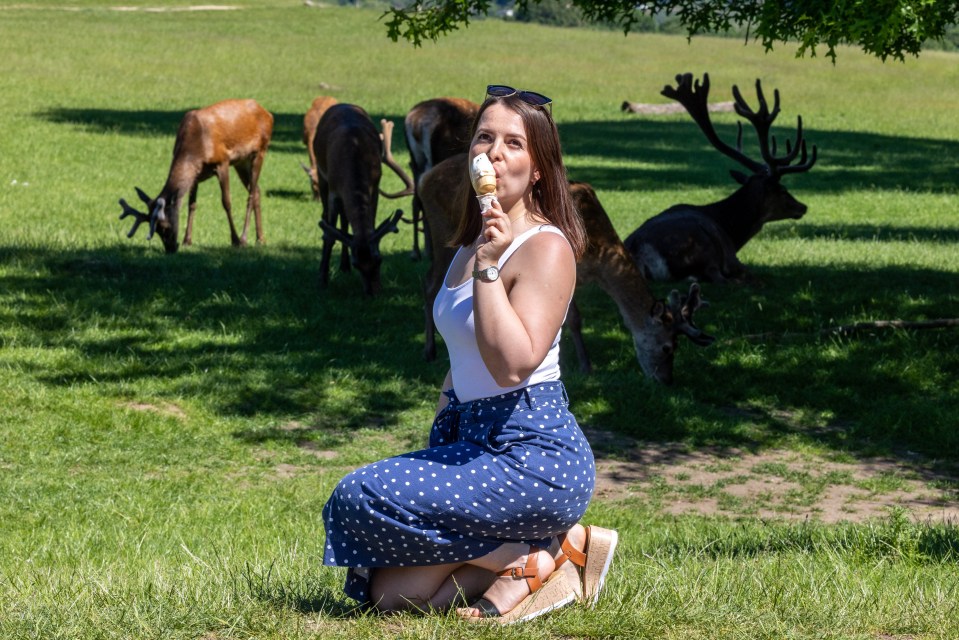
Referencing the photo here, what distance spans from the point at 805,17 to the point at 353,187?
499 centimetres

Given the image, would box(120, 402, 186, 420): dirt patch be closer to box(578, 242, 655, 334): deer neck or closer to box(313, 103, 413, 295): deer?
box(578, 242, 655, 334): deer neck

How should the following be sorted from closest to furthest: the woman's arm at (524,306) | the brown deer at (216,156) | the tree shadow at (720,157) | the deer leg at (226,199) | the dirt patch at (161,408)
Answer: the woman's arm at (524,306) < the dirt patch at (161,408) < the brown deer at (216,156) < the deer leg at (226,199) < the tree shadow at (720,157)

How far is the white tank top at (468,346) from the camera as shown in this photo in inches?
142

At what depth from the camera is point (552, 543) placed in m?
3.82

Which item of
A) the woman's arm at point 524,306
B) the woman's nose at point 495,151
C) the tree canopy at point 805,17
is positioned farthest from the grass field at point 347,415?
the tree canopy at point 805,17

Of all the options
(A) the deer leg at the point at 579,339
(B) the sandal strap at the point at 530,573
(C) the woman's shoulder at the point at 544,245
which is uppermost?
(C) the woman's shoulder at the point at 544,245

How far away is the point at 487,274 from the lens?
133 inches

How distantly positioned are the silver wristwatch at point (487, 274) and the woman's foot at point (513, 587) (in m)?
0.87

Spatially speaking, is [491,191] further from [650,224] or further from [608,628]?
[650,224]

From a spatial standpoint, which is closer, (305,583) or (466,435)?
(466,435)

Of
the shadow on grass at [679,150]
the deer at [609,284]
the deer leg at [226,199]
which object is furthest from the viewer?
the shadow on grass at [679,150]

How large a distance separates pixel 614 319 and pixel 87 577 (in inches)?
290

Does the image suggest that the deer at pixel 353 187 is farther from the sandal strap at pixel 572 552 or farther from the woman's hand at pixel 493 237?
the woman's hand at pixel 493 237

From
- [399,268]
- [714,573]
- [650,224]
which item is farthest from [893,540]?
[399,268]
